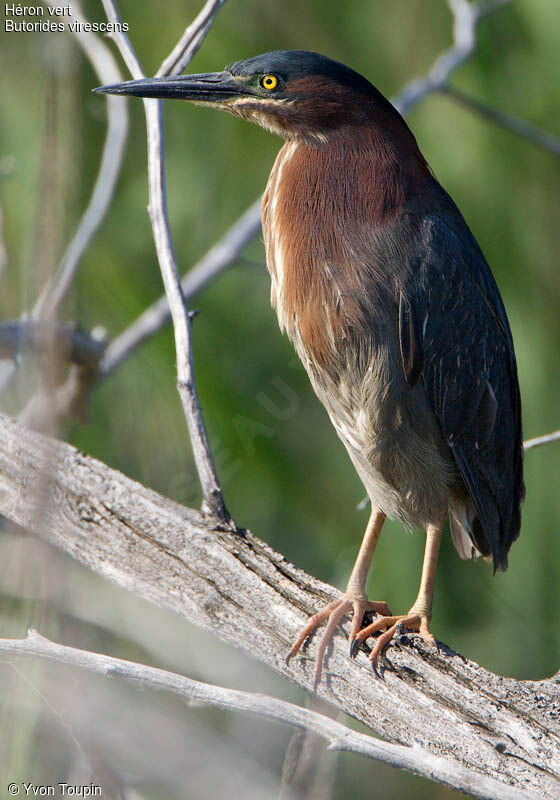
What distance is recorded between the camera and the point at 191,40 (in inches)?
72.0

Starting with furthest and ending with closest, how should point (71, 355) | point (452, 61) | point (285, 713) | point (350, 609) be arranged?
point (452, 61) → point (71, 355) → point (350, 609) → point (285, 713)

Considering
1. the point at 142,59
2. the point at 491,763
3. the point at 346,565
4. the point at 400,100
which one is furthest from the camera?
the point at 142,59

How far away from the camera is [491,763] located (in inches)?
54.8

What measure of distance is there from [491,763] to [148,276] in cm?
244

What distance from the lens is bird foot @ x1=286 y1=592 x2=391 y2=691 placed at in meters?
1.60

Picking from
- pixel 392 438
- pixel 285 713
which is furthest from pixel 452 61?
pixel 285 713

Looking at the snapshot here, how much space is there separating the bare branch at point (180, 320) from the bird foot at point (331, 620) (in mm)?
269

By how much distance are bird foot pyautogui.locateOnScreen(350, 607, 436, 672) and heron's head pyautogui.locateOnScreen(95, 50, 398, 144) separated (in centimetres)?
108

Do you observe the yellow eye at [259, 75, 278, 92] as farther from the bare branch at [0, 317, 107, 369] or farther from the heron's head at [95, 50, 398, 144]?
the bare branch at [0, 317, 107, 369]

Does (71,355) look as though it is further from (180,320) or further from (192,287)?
(180,320)

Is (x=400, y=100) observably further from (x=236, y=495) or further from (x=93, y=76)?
(x=236, y=495)

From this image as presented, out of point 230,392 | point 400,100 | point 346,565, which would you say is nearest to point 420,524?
point 346,565

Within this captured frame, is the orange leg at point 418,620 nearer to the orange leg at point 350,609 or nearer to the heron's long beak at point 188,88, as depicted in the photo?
the orange leg at point 350,609

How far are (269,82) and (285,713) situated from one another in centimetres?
134
